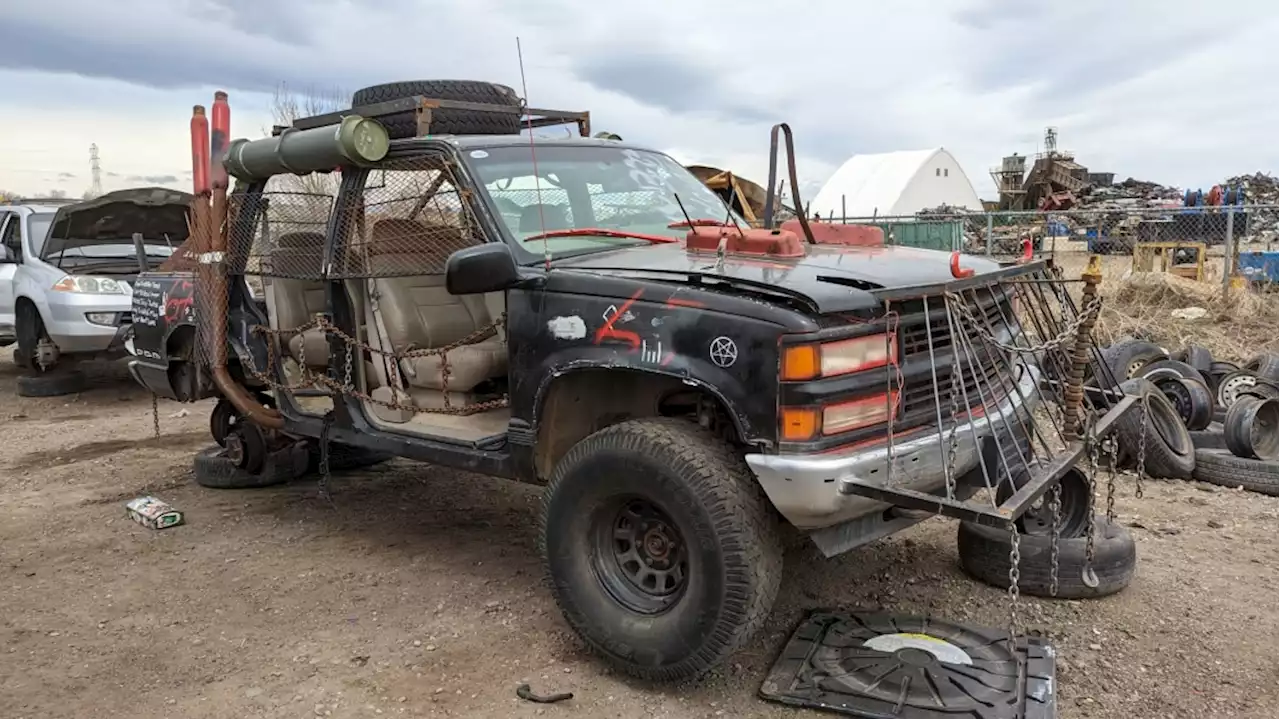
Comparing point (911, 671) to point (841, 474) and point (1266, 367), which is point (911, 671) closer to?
point (841, 474)

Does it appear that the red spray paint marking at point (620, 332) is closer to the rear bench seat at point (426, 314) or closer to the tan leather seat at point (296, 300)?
the rear bench seat at point (426, 314)

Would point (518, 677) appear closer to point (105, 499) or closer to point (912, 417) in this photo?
point (912, 417)

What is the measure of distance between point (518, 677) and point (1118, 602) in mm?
2532

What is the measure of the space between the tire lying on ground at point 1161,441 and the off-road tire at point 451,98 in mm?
4067

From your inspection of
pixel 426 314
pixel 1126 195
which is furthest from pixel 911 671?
pixel 1126 195

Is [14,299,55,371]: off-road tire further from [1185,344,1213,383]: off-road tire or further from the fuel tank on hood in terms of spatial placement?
[1185,344,1213,383]: off-road tire

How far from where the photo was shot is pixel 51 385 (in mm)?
9570

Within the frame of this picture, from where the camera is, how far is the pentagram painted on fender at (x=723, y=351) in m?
3.02

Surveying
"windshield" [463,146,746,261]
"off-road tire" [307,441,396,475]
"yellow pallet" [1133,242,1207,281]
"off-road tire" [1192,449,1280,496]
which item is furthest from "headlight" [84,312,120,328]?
"yellow pallet" [1133,242,1207,281]

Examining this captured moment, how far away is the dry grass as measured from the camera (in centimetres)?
1050

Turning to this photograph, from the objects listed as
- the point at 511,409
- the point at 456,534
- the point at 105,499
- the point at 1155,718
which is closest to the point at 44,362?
the point at 105,499

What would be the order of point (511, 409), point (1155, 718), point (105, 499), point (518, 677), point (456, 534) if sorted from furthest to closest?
point (105, 499), point (456, 534), point (511, 409), point (518, 677), point (1155, 718)

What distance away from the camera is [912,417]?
10.8 ft

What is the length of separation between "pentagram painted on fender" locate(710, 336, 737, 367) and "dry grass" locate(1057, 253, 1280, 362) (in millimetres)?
8342
